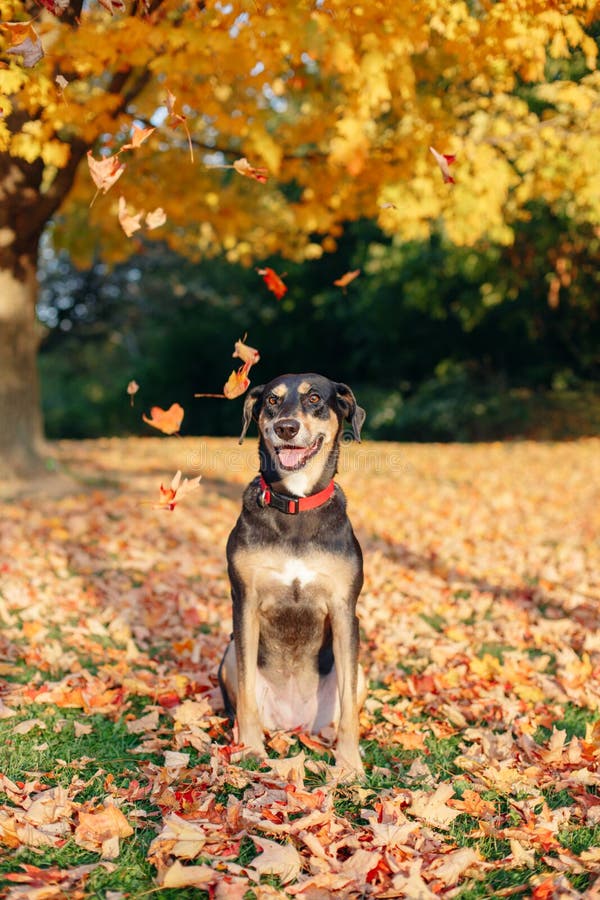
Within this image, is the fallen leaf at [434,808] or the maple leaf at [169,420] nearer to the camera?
the fallen leaf at [434,808]

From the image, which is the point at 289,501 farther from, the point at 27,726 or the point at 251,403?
the point at 27,726

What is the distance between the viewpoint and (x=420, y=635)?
5.75 metres

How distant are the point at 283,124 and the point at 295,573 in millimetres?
7984

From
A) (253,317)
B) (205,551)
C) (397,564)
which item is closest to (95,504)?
(205,551)

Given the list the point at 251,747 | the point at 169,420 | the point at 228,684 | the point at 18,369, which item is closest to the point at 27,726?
the point at 228,684


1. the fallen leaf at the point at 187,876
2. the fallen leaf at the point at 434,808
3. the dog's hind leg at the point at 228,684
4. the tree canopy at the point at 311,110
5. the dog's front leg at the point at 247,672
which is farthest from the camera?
the tree canopy at the point at 311,110

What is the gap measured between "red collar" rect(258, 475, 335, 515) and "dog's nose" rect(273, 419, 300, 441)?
28cm

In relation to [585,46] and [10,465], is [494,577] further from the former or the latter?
[10,465]

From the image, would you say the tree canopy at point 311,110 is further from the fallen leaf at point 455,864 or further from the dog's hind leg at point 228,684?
the fallen leaf at point 455,864

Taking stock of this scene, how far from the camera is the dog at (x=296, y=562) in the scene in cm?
377

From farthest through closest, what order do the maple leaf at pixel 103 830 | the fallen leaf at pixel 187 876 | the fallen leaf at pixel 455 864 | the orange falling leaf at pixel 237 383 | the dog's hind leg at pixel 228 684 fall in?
1. the dog's hind leg at pixel 228 684
2. the orange falling leaf at pixel 237 383
3. the maple leaf at pixel 103 830
4. the fallen leaf at pixel 455 864
5. the fallen leaf at pixel 187 876

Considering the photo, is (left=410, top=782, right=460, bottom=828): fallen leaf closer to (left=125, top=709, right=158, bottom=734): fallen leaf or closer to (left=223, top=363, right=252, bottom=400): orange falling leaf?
(left=125, top=709, right=158, bottom=734): fallen leaf

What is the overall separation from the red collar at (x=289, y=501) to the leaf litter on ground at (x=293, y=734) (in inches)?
45.9

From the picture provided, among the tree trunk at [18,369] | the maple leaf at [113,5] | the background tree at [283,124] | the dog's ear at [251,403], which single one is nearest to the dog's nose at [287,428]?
the dog's ear at [251,403]
